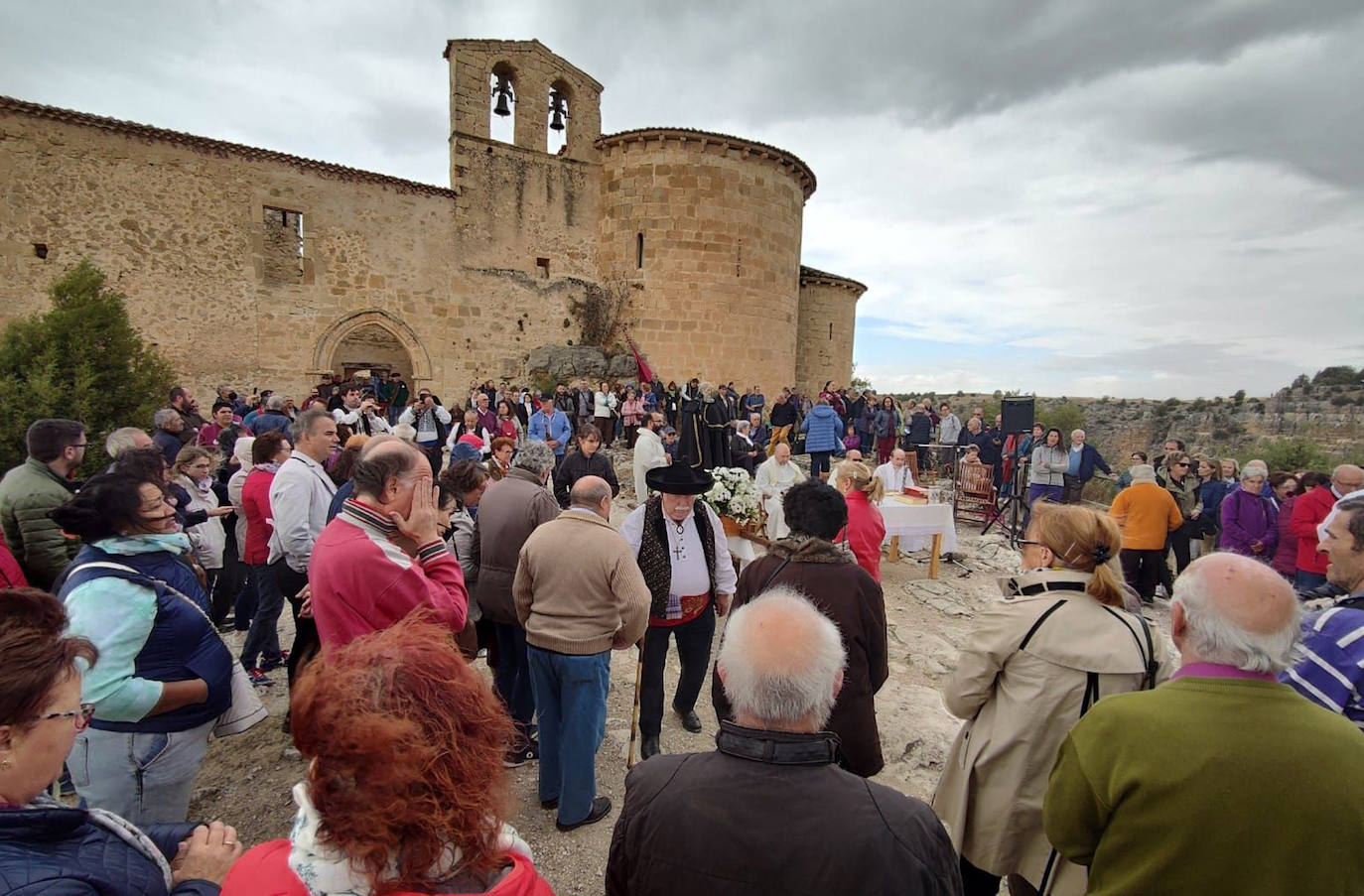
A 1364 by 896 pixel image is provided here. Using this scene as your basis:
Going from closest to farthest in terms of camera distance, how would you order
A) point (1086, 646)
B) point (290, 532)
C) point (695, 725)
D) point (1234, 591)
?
point (1234, 591) < point (1086, 646) < point (290, 532) < point (695, 725)

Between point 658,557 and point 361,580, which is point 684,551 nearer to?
point 658,557

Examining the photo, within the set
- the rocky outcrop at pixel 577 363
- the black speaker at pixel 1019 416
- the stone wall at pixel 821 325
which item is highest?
the stone wall at pixel 821 325

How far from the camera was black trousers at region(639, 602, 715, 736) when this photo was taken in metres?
3.67

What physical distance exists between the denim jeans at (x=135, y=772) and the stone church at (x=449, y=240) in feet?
45.1

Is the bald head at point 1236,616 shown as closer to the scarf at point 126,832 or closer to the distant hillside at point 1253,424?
the scarf at point 126,832

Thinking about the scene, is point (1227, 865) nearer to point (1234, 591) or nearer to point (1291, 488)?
point (1234, 591)

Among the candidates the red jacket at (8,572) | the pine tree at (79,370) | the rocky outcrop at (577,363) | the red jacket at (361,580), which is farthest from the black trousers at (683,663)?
the rocky outcrop at (577,363)

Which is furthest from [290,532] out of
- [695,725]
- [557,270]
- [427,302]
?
[557,270]

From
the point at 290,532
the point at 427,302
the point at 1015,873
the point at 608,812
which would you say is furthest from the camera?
the point at 427,302

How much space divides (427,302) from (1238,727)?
656 inches

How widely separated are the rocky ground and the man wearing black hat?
0.57 metres

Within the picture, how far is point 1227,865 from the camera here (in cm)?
142

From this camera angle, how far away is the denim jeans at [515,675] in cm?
373

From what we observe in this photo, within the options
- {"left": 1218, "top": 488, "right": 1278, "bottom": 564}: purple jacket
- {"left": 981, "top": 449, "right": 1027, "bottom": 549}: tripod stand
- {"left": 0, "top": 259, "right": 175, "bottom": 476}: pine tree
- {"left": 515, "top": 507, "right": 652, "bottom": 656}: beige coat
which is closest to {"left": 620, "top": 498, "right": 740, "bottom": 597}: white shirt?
{"left": 515, "top": 507, "right": 652, "bottom": 656}: beige coat
